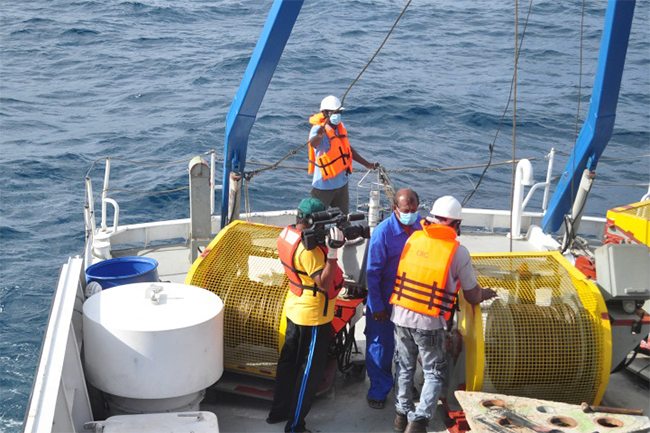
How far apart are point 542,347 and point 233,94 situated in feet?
54.1

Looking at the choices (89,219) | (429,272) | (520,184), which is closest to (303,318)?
(429,272)

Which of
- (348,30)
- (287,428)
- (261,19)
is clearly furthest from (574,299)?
(261,19)

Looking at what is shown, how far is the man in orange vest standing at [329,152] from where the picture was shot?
7.76m

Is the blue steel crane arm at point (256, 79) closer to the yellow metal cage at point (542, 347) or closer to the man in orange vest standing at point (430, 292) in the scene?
the man in orange vest standing at point (430, 292)

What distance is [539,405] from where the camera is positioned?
511 cm

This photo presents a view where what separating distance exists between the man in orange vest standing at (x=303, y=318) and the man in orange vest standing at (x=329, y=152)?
2.59 m

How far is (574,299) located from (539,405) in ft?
2.89

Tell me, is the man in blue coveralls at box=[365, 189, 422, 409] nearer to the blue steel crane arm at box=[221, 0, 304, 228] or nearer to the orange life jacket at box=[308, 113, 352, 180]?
the blue steel crane arm at box=[221, 0, 304, 228]

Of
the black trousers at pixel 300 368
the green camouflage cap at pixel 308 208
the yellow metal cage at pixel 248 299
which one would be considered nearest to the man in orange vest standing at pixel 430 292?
the black trousers at pixel 300 368

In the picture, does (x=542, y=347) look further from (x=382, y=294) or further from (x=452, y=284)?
(x=382, y=294)

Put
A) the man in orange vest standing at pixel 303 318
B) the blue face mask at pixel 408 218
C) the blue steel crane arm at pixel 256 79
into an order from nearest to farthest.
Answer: the man in orange vest standing at pixel 303 318, the blue face mask at pixel 408 218, the blue steel crane arm at pixel 256 79

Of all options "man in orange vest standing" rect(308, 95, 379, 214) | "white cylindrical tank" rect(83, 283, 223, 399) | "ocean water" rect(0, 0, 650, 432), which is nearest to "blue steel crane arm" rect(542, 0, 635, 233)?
"man in orange vest standing" rect(308, 95, 379, 214)

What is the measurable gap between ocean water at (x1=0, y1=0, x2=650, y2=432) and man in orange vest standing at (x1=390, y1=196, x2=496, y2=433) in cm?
508

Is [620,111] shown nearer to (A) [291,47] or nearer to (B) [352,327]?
(A) [291,47]
